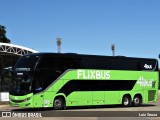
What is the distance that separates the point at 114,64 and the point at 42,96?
6.20 m

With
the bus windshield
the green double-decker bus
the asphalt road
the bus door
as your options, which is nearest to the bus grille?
the green double-decker bus

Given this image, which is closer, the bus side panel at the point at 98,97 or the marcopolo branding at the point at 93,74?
the marcopolo branding at the point at 93,74

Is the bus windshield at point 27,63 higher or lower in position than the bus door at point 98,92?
higher

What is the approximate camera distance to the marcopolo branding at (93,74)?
28.4 m

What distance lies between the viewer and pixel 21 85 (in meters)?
26.7

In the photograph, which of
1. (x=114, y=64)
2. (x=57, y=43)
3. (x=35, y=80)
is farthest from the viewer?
(x=57, y=43)

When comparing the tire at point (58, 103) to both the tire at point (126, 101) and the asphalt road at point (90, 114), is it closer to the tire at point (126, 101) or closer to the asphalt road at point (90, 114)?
the asphalt road at point (90, 114)

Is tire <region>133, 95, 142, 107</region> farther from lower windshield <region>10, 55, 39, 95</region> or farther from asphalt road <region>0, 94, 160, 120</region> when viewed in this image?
lower windshield <region>10, 55, 39, 95</region>

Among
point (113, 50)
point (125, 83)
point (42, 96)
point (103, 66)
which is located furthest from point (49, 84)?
point (113, 50)

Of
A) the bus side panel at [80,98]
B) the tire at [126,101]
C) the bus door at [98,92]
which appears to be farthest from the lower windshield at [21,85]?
the tire at [126,101]

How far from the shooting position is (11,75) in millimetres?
Result: 27703

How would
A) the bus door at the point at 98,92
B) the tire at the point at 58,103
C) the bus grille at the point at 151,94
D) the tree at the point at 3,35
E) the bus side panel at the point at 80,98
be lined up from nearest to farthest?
the tire at the point at 58,103
the bus side panel at the point at 80,98
the bus door at the point at 98,92
the bus grille at the point at 151,94
the tree at the point at 3,35

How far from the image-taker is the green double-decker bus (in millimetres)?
26562

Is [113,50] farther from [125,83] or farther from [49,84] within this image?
[49,84]
